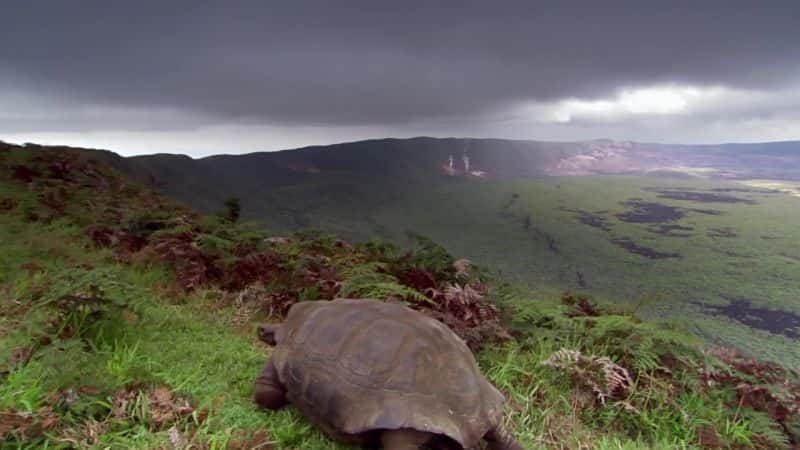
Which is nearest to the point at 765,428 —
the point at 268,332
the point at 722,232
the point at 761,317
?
the point at 268,332

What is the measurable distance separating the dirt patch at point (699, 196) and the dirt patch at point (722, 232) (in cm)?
850

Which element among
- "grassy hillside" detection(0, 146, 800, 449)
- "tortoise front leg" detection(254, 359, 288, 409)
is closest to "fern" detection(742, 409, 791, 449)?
"grassy hillside" detection(0, 146, 800, 449)

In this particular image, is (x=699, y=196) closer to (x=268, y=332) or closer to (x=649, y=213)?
(x=649, y=213)

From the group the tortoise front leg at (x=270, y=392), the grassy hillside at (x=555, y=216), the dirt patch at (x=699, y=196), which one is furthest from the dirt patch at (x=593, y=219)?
the tortoise front leg at (x=270, y=392)

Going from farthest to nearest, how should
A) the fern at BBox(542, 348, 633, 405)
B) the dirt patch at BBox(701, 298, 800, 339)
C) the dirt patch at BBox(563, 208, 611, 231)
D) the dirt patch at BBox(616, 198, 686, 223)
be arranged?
the dirt patch at BBox(616, 198, 686, 223)
the dirt patch at BBox(563, 208, 611, 231)
the dirt patch at BBox(701, 298, 800, 339)
the fern at BBox(542, 348, 633, 405)

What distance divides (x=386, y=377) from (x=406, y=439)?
14.3 inches

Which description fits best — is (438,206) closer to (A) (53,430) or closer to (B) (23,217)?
(B) (23,217)

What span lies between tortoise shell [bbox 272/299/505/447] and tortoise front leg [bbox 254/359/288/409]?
95 millimetres

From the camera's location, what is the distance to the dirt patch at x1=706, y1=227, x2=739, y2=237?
22172mm

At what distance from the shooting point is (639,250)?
2047 cm

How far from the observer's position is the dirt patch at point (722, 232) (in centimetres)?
2217

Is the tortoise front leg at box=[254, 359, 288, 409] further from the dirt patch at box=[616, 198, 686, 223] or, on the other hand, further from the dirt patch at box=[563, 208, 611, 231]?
the dirt patch at box=[616, 198, 686, 223]

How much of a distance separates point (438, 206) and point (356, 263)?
2422 centimetres

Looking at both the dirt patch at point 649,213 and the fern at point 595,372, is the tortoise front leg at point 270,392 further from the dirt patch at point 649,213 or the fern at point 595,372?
the dirt patch at point 649,213
